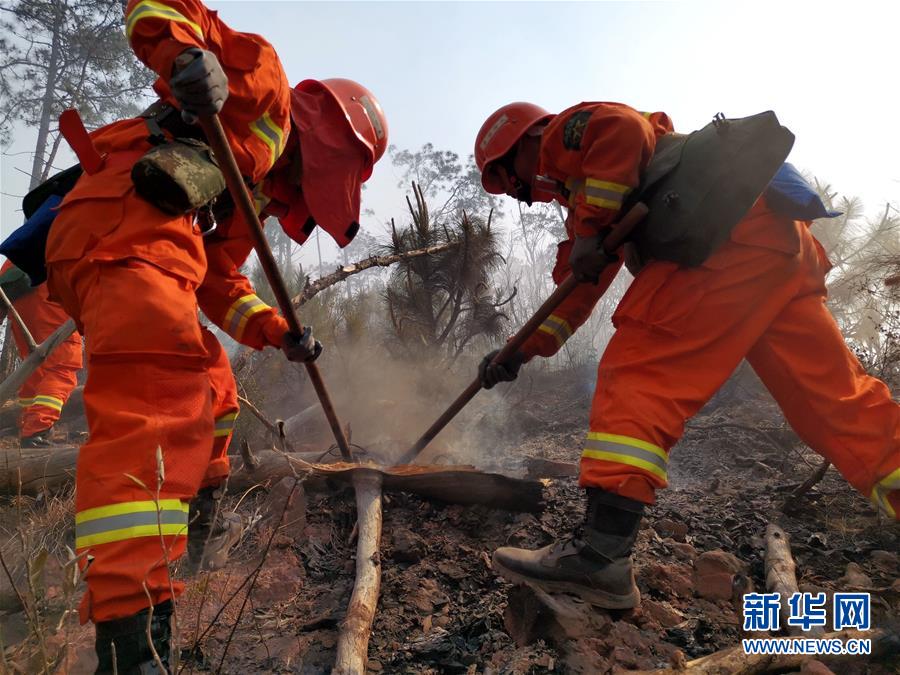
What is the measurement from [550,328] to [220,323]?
180 cm

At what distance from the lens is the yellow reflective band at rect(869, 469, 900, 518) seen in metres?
1.87

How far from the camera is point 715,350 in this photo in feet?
6.38

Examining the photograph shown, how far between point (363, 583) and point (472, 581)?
0.49m

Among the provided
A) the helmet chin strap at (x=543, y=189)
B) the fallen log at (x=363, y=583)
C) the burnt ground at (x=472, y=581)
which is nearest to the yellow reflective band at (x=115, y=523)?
the burnt ground at (x=472, y=581)

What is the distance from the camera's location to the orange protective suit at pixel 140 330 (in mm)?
1312

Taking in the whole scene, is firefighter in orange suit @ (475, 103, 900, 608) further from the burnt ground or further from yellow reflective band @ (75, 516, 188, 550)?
yellow reflective band @ (75, 516, 188, 550)

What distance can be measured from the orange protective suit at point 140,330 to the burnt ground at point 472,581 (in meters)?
0.19

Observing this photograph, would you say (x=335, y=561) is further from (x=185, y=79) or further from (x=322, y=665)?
(x=185, y=79)

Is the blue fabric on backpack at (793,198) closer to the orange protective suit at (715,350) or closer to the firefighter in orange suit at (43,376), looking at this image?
the orange protective suit at (715,350)

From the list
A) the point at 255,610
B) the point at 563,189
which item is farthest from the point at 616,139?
the point at 255,610

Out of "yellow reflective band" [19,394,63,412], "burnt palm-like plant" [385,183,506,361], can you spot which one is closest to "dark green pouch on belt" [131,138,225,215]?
"yellow reflective band" [19,394,63,412]

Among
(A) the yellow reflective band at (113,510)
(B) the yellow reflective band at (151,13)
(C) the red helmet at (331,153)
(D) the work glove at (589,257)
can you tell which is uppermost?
(C) the red helmet at (331,153)

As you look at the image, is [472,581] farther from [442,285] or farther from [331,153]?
[442,285]

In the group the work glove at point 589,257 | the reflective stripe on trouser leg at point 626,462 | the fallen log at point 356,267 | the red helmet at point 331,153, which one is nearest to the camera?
the reflective stripe on trouser leg at point 626,462
